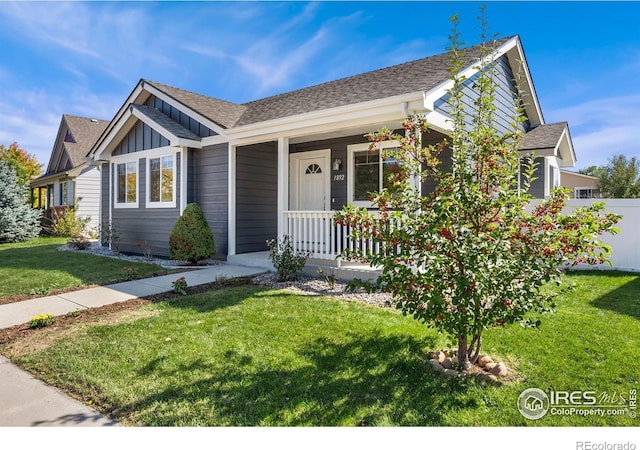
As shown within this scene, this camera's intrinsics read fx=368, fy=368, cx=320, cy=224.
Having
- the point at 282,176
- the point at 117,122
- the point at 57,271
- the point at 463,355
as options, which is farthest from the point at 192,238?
the point at 463,355

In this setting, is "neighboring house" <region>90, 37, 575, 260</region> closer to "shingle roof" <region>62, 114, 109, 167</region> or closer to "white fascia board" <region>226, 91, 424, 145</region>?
"white fascia board" <region>226, 91, 424, 145</region>

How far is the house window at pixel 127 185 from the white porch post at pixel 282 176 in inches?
208

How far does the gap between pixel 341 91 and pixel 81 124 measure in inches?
770

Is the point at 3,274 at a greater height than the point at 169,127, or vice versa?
the point at 169,127

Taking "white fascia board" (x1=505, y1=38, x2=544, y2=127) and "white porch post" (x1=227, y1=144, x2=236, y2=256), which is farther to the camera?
"white fascia board" (x1=505, y1=38, x2=544, y2=127)

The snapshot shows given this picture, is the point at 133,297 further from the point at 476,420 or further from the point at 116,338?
the point at 476,420

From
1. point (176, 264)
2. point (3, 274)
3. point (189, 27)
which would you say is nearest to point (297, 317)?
point (176, 264)

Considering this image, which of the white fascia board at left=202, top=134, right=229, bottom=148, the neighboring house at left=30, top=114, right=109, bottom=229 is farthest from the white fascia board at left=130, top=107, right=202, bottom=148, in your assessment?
the neighboring house at left=30, top=114, right=109, bottom=229

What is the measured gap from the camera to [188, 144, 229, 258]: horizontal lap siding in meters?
8.84

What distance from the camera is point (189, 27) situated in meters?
7.49

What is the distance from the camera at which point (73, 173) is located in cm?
1683

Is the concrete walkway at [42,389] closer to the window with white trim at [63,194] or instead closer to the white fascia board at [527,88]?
the white fascia board at [527,88]

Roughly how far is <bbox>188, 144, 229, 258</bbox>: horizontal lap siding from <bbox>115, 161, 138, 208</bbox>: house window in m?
2.39

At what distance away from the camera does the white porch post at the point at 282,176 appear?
7598 mm
